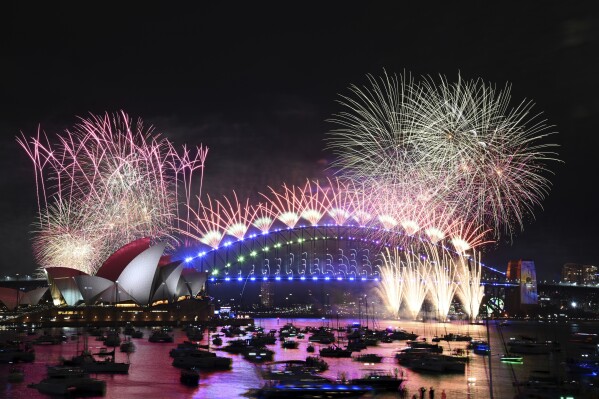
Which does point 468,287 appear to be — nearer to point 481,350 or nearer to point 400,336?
point 400,336

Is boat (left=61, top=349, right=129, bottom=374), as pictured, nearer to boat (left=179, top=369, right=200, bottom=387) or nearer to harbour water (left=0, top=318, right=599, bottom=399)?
harbour water (left=0, top=318, right=599, bottom=399)

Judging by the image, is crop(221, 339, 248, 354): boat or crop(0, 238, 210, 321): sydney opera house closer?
crop(221, 339, 248, 354): boat

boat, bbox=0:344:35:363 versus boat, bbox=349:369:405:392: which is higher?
boat, bbox=0:344:35:363

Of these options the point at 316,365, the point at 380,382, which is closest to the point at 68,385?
the point at 316,365

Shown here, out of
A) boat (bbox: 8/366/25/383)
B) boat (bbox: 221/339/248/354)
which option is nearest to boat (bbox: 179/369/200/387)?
boat (bbox: 8/366/25/383)

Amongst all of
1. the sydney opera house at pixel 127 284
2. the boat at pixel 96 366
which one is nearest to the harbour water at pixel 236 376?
the boat at pixel 96 366

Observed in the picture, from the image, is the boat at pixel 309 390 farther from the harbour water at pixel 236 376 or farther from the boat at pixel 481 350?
the boat at pixel 481 350
